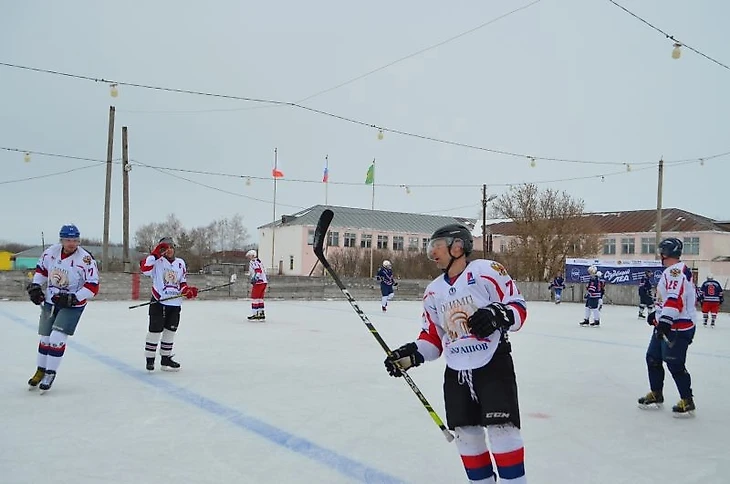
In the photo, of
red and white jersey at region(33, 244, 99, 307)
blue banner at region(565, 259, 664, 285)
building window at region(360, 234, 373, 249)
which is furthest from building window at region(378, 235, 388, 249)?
red and white jersey at region(33, 244, 99, 307)

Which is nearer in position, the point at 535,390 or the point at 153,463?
the point at 153,463

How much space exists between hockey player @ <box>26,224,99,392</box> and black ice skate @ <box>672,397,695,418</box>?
5401 mm

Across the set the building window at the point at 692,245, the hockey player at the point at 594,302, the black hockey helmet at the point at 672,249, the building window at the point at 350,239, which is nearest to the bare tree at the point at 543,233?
the building window at the point at 692,245

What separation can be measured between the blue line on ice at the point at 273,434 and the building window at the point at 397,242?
53384 mm

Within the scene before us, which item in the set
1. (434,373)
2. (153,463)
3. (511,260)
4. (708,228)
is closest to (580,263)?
(511,260)

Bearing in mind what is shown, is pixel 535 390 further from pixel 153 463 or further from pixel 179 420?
pixel 153 463

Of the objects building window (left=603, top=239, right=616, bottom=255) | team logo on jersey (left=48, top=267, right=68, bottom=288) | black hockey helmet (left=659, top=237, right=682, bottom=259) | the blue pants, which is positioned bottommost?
the blue pants

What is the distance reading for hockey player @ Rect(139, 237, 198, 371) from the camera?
7371mm

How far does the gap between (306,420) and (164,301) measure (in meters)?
2.98

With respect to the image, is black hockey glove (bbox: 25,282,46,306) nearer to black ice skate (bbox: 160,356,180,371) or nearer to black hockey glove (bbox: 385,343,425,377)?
black ice skate (bbox: 160,356,180,371)

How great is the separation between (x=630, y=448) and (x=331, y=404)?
2511mm

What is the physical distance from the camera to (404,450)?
4.36 metres

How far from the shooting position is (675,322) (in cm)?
577

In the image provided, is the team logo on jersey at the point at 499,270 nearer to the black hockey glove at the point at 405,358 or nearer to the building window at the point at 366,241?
the black hockey glove at the point at 405,358
